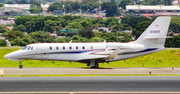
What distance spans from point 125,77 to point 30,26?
149903 millimetres

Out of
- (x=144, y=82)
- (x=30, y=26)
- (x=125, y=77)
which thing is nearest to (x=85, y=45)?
(x=125, y=77)

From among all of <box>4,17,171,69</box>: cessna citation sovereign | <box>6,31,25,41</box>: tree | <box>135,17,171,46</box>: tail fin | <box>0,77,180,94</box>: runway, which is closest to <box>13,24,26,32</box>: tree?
<box>6,31,25,41</box>: tree

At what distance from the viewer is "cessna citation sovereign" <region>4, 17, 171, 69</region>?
40.1 m

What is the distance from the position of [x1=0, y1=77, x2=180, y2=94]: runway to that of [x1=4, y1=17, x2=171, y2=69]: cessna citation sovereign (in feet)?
29.0

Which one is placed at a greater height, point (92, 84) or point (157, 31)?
point (157, 31)

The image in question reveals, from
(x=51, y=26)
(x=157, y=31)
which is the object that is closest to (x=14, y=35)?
(x=51, y=26)

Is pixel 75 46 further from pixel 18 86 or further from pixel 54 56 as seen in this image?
pixel 18 86

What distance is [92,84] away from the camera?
1134 inches

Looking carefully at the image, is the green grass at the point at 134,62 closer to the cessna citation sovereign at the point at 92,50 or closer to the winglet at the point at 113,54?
the cessna citation sovereign at the point at 92,50

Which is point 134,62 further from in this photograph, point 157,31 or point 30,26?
point 30,26

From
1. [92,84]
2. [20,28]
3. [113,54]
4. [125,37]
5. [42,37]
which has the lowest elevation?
[20,28]

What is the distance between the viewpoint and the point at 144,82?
→ 29.6 m

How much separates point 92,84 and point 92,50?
39.1ft
